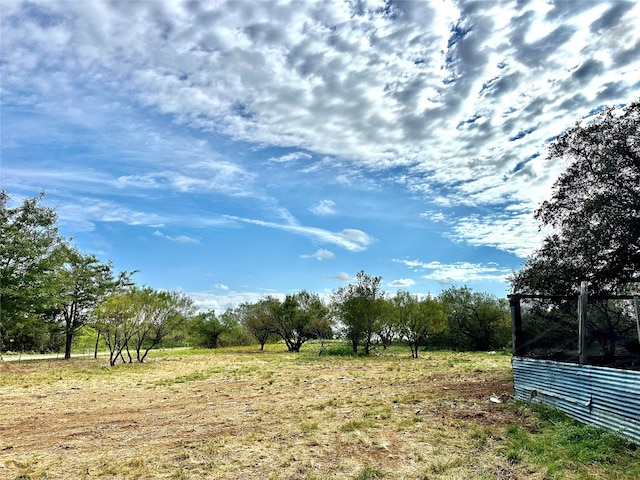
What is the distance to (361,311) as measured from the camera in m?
28.8

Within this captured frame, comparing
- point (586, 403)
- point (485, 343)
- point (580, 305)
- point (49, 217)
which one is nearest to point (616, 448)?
point (586, 403)

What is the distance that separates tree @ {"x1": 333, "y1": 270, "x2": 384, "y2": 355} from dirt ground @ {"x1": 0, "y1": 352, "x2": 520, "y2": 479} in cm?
1456

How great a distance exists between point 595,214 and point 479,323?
102 feet

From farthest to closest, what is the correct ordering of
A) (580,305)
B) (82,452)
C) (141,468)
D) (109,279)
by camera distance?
1. (109,279)
2. (580,305)
3. (82,452)
4. (141,468)

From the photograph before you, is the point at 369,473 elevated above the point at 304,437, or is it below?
above

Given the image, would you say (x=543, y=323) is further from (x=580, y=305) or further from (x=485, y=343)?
(x=485, y=343)

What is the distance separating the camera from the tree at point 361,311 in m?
28.7

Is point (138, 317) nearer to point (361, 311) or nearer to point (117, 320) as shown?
point (117, 320)

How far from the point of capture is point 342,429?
761cm

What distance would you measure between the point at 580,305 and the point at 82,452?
932 centimetres

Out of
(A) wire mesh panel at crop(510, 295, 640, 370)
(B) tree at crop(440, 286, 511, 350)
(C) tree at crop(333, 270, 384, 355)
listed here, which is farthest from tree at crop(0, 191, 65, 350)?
(B) tree at crop(440, 286, 511, 350)

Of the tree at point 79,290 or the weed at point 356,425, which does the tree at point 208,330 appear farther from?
the weed at point 356,425

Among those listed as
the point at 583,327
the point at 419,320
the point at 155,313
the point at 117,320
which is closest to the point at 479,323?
the point at 419,320

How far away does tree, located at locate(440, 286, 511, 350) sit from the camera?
39406 millimetres
